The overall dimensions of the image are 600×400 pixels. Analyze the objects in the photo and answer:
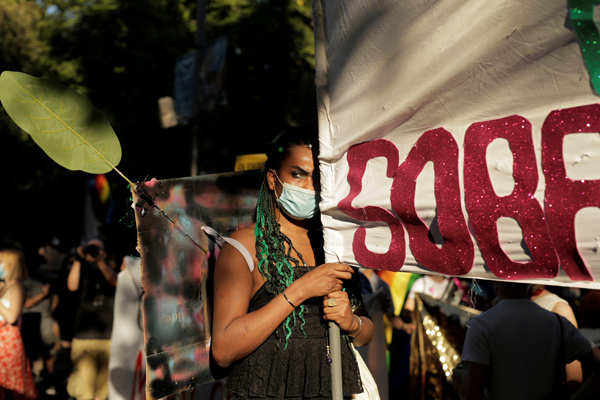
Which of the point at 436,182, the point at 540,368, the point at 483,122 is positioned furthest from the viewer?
the point at 540,368

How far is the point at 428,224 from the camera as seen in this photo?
2.01 metres

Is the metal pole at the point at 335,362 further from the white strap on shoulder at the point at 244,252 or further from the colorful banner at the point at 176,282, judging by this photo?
the colorful banner at the point at 176,282

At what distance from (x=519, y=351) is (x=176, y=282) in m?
1.91

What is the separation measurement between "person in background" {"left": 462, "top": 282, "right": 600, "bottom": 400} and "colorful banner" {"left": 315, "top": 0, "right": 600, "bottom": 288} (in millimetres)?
1473

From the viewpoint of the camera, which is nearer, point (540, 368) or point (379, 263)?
point (379, 263)

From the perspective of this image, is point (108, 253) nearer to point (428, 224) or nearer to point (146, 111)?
point (428, 224)

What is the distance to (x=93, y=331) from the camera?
238 inches

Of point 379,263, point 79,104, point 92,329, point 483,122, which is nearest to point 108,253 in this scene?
point 92,329

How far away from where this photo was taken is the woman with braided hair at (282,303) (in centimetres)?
230

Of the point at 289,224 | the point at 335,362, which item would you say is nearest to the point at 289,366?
the point at 335,362

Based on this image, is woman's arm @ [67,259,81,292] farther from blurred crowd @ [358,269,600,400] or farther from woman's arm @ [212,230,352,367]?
woman's arm @ [212,230,352,367]

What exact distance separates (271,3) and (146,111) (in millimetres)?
4594

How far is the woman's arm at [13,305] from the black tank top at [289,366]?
13.0ft

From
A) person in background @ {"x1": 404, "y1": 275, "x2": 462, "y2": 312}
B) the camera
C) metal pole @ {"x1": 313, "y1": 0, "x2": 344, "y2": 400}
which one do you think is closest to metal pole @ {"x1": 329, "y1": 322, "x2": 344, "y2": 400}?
metal pole @ {"x1": 313, "y1": 0, "x2": 344, "y2": 400}
